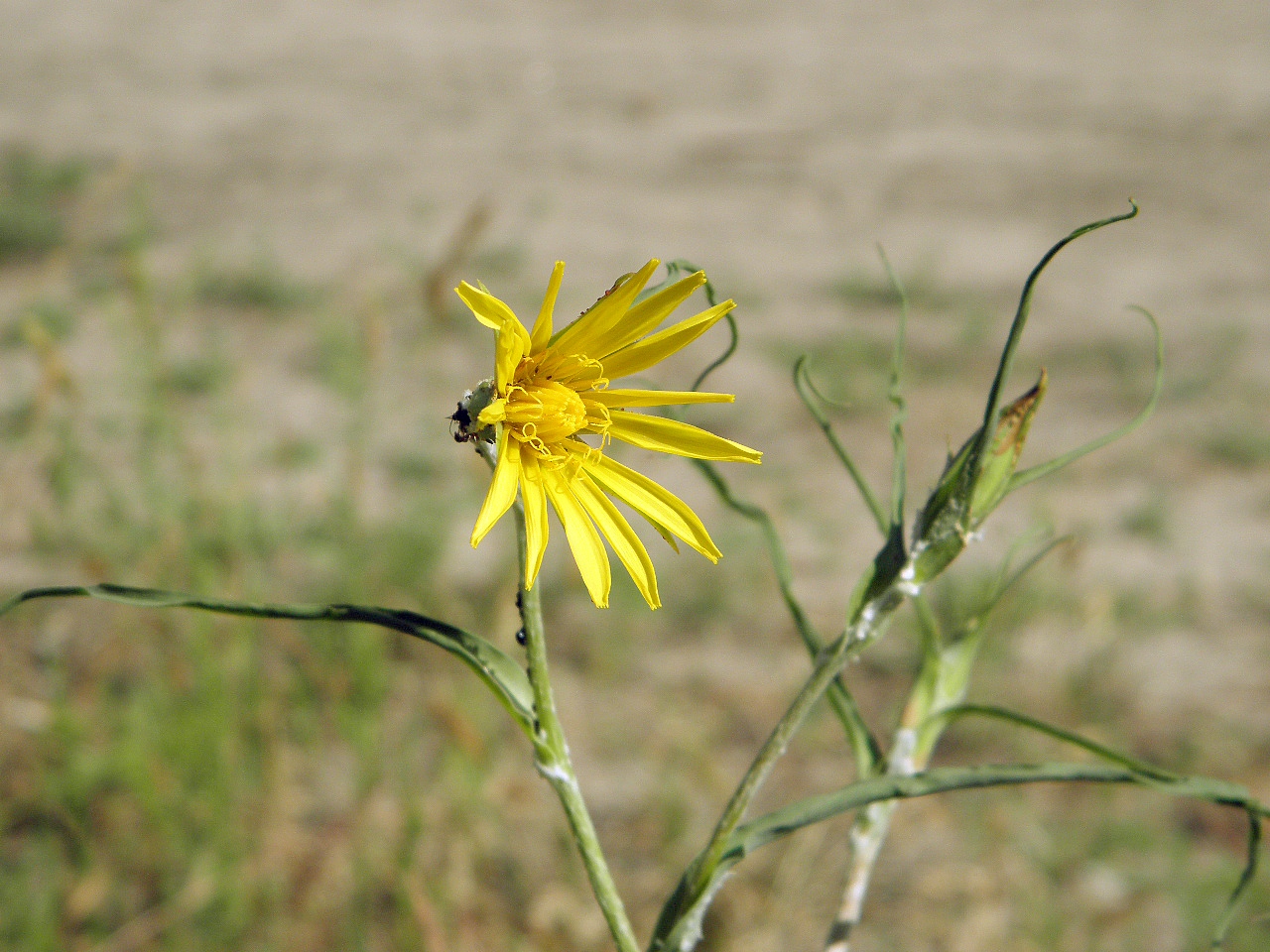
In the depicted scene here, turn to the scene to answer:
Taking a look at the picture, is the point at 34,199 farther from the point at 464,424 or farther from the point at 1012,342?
the point at 1012,342

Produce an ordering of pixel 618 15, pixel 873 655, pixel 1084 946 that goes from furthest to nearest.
Answer: 1. pixel 618 15
2. pixel 873 655
3. pixel 1084 946

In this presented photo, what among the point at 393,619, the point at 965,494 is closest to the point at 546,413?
the point at 393,619

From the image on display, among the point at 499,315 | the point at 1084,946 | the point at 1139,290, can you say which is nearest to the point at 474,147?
the point at 1139,290

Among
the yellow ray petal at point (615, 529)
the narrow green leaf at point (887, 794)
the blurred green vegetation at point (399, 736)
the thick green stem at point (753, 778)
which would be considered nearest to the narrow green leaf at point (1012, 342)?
the thick green stem at point (753, 778)

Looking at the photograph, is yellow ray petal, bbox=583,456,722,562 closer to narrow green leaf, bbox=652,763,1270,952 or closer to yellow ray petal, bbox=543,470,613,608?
yellow ray petal, bbox=543,470,613,608

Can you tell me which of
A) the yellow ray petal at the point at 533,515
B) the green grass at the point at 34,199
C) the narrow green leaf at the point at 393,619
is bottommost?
the narrow green leaf at the point at 393,619

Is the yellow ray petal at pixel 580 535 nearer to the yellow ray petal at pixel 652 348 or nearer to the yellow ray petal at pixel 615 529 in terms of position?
the yellow ray petal at pixel 615 529

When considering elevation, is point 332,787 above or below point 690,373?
below

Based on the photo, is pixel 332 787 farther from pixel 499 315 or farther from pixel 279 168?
pixel 279 168
